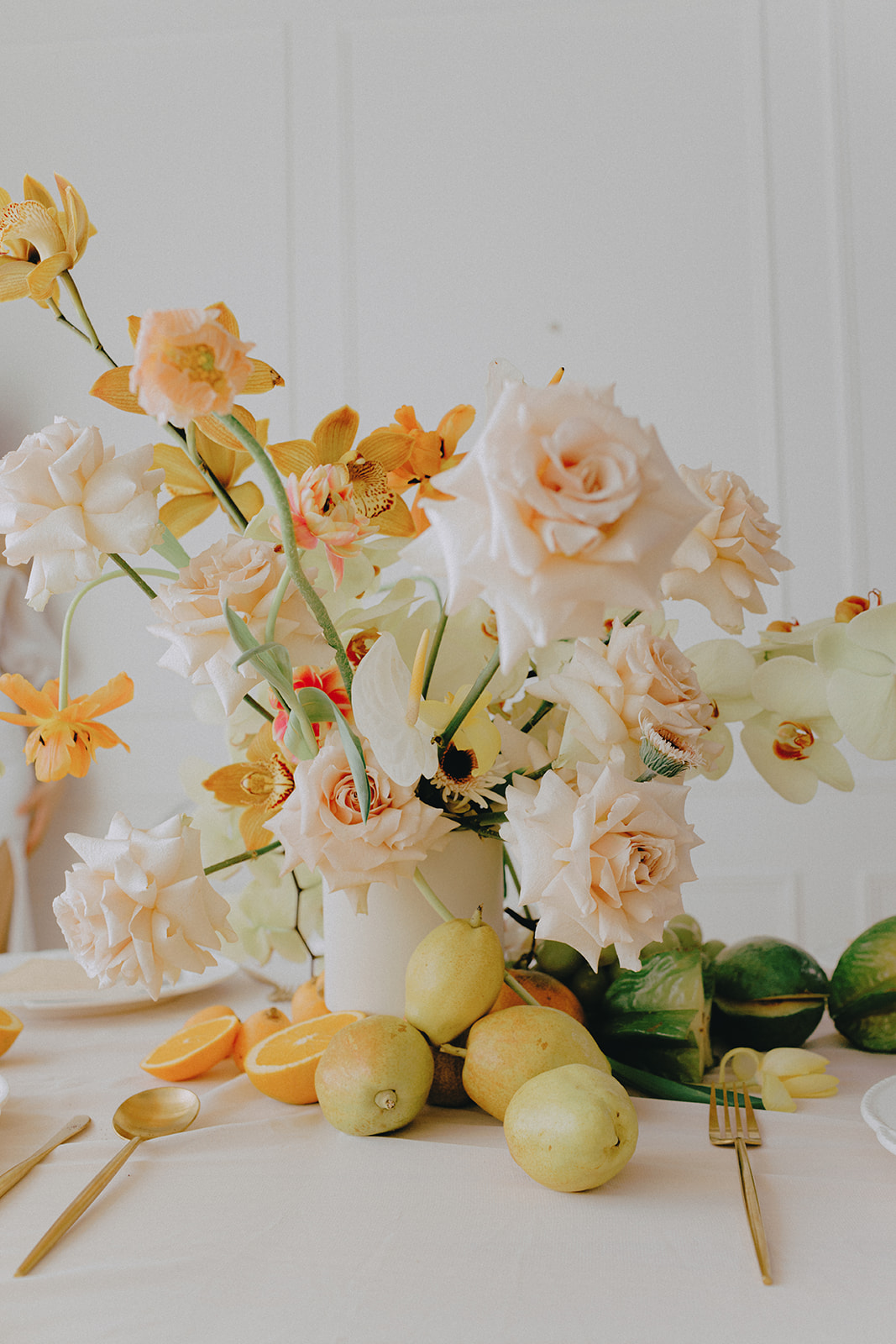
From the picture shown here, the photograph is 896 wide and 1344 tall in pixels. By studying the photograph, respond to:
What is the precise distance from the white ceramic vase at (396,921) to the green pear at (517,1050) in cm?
10

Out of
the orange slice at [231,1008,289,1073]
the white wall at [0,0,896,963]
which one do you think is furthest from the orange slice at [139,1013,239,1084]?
the white wall at [0,0,896,963]

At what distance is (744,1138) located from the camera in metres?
0.57

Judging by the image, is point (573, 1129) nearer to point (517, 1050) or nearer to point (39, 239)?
point (517, 1050)

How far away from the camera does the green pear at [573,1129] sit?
1.54 ft

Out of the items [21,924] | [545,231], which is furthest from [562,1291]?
[545,231]

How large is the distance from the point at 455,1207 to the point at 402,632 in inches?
13.4

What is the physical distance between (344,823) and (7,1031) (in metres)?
0.41

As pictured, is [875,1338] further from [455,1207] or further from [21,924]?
[21,924]

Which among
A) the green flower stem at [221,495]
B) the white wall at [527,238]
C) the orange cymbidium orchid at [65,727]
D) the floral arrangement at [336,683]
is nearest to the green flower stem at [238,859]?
the floral arrangement at [336,683]

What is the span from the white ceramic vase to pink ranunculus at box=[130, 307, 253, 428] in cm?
37

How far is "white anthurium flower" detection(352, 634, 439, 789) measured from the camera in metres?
0.50

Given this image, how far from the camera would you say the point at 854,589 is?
7.95ft

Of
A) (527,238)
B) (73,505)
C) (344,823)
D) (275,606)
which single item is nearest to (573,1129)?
(344,823)

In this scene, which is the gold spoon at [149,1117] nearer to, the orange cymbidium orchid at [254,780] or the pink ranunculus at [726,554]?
the orange cymbidium orchid at [254,780]
